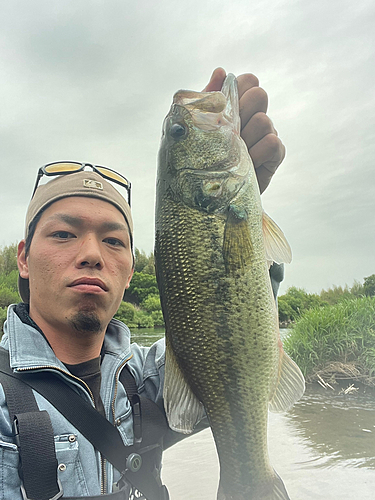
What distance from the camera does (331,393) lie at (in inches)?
358

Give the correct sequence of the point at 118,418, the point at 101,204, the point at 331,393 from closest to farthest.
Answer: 1. the point at 118,418
2. the point at 101,204
3. the point at 331,393

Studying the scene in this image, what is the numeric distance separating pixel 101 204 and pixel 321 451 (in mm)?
5896

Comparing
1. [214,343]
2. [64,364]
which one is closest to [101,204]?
[64,364]

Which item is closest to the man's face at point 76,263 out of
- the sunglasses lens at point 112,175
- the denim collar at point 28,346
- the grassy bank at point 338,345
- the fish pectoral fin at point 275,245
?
the denim collar at point 28,346

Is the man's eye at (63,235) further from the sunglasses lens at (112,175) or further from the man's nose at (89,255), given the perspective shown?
the sunglasses lens at (112,175)

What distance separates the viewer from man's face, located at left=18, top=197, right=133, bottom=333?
2.15 meters

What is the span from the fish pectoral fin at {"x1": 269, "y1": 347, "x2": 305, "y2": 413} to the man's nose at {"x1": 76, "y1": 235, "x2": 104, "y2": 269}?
1125 millimetres

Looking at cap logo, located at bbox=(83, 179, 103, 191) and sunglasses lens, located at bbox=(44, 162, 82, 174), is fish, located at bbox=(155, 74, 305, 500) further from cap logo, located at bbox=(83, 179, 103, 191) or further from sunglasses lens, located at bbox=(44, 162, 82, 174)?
sunglasses lens, located at bbox=(44, 162, 82, 174)

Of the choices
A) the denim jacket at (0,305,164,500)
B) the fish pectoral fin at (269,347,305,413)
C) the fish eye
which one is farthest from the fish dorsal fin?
the denim jacket at (0,305,164,500)

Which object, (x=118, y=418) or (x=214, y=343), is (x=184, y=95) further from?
(x=118, y=418)

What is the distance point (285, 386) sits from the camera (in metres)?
1.87

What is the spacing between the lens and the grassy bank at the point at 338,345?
925 cm

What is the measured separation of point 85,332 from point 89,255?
46cm

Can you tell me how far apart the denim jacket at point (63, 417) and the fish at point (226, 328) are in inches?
22.5
